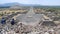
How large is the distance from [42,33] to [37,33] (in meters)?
0.26

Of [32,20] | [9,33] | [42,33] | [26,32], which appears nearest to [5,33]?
[9,33]

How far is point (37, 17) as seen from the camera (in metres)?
15.9

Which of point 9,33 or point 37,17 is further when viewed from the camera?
point 37,17

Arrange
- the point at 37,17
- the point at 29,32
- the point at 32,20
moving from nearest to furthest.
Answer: the point at 29,32 → the point at 32,20 → the point at 37,17

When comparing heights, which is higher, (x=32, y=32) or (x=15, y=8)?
(x=32, y=32)

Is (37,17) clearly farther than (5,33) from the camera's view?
Yes

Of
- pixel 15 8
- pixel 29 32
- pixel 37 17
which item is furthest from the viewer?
pixel 15 8

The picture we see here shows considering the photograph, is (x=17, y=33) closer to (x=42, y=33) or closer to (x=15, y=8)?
(x=42, y=33)

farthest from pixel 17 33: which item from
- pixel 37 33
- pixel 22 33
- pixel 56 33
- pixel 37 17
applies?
pixel 37 17

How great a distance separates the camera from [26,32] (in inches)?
397

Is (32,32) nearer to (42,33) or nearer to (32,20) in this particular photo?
(42,33)

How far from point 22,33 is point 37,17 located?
5.85 meters

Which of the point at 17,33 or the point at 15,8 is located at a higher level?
the point at 17,33

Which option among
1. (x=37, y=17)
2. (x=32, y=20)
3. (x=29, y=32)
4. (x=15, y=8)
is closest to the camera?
(x=29, y=32)
